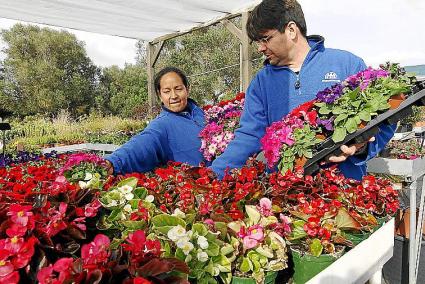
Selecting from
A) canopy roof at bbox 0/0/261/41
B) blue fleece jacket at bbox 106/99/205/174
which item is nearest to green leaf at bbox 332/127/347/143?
blue fleece jacket at bbox 106/99/205/174

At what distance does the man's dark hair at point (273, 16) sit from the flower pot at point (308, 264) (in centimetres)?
110

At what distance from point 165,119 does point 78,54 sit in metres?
25.1

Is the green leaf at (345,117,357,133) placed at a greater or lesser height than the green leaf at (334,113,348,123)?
lesser

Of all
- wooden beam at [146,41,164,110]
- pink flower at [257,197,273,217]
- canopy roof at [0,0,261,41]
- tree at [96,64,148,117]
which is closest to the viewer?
pink flower at [257,197,273,217]

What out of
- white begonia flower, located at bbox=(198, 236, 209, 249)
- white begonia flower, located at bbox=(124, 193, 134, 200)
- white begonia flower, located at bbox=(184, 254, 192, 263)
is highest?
white begonia flower, located at bbox=(124, 193, 134, 200)

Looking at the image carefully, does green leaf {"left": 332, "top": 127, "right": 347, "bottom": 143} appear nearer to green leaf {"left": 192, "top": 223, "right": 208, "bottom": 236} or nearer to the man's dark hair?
the man's dark hair

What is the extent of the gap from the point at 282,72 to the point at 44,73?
23.9 meters

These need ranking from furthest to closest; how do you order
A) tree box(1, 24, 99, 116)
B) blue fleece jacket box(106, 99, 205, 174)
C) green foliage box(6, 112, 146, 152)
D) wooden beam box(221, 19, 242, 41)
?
tree box(1, 24, 99, 116) → green foliage box(6, 112, 146, 152) → wooden beam box(221, 19, 242, 41) → blue fleece jacket box(106, 99, 205, 174)

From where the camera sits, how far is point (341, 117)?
144 centimetres

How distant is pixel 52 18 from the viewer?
6207mm

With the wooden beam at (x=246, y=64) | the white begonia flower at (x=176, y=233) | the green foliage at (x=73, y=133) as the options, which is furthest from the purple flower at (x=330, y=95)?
the green foliage at (x=73, y=133)

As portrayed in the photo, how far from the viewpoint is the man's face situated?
5.88 ft

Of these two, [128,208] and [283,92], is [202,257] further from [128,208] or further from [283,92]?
[283,92]

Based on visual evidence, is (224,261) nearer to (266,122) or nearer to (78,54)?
(266,122)
